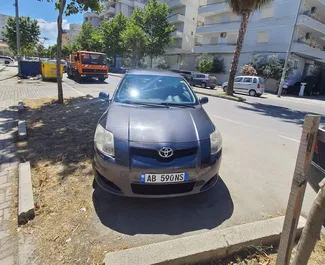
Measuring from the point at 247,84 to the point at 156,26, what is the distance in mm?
23211

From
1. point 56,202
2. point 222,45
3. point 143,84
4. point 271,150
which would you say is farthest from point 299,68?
point 56,202

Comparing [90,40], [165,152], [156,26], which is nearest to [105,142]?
[165,152]

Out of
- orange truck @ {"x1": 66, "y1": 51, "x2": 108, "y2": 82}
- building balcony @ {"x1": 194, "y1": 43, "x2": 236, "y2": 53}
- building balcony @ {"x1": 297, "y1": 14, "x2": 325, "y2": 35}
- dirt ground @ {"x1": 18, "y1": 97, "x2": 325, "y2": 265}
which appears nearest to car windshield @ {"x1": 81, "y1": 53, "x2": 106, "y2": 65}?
orange truck @ {"x1": 66, "y1": 51, "x2": 108, "y2": 82}

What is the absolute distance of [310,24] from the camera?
24.9 meters

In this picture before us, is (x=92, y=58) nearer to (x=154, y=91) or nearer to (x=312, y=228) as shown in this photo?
(x=154, y=91)

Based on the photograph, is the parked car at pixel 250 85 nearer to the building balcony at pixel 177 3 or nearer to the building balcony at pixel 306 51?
the building balcony at pixel 306 51

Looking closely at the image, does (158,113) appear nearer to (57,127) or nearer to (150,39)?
(57,127)

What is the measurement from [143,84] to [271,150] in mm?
3386

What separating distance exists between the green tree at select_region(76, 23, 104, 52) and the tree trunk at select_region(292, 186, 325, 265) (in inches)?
1838

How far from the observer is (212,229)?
8.82 ft

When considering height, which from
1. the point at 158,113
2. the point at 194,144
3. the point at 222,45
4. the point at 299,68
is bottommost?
the point at 194,144

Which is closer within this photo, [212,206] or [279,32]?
[212,206]

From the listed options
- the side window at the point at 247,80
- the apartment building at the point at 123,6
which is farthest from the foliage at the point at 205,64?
the apartment building at the point at 123,6

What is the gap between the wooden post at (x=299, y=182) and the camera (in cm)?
162
